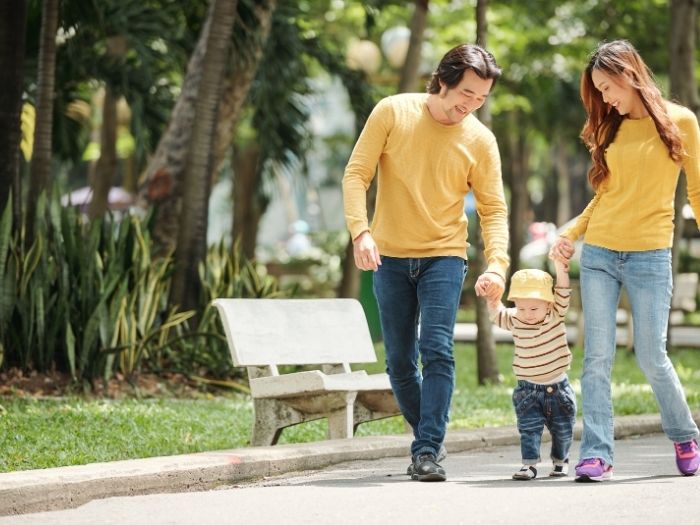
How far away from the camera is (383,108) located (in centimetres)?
641

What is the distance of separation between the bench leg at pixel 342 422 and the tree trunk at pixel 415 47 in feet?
28.2

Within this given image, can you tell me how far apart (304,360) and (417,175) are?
6.67 feet

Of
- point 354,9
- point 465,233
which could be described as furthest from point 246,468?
point 354,9

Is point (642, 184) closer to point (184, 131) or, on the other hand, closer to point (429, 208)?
point (429, 208)

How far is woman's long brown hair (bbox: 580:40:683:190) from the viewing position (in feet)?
20.4

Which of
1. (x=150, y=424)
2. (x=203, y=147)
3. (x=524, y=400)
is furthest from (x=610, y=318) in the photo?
(x=203, y=147)

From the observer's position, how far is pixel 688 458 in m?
6.54

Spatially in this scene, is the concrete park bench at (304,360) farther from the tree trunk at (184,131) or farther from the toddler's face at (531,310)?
the tree trunk at (184,131)

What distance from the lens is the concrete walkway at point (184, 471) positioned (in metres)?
5.80

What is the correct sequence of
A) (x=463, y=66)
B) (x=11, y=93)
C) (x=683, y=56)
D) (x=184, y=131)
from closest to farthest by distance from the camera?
(x=463, y=66) → (x=11, y=93) → (x=184, y=131) → (x=683, y=56)

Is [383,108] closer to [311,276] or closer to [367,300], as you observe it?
[367,300]

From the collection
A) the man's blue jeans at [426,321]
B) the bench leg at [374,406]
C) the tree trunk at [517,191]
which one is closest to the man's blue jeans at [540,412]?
the man's blue jeans at [426,321]

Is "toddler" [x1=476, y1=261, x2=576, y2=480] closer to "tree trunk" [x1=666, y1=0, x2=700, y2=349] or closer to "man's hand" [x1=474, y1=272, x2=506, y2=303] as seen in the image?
"man's hand" [x1=474, y1=272, x2=506, y2=303]

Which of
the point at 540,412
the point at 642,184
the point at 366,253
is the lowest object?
the point at 540,412
